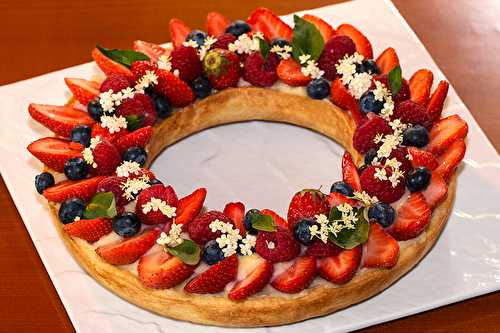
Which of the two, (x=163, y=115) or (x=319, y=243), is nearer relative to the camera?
(x=319, y=243)

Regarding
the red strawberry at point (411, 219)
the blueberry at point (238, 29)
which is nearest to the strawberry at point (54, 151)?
the blueberry at point (238, 29)

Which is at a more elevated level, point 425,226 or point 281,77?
point 281,77

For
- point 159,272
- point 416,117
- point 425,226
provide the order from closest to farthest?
point 159,272 < point 425,226 < point 416,117

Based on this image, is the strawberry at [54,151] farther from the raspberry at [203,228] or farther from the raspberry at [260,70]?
the raspberry at [260,70]

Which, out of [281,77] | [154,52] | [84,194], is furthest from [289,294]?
[154,52]

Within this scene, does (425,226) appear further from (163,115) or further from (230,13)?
(230,13)

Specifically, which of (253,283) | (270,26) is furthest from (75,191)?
(270,26)

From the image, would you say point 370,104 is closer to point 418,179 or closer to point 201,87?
point 418,179
